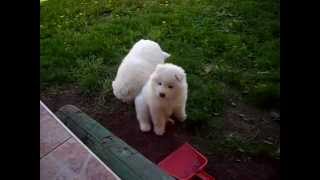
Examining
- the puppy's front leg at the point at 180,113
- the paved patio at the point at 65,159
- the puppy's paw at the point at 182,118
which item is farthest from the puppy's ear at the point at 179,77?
the paved patio at the point at 65,159

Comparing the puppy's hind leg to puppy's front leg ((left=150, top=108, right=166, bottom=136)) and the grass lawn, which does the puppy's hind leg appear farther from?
the grass lawn

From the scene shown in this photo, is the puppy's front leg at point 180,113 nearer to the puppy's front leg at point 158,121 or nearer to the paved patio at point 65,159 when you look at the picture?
the puppy's front leg at point 158,121

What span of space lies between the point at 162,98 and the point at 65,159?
1068mm

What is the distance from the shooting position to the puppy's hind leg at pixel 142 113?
347 cm

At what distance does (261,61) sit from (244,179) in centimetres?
161

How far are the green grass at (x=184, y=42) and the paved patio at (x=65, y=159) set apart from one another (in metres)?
1.29

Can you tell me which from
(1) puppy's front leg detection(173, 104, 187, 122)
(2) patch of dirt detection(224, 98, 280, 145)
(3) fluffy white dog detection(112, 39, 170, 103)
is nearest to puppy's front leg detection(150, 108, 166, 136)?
(1) puppy's front leg detection(173, 104, 187, 122)

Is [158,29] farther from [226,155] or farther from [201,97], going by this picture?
[226,155]

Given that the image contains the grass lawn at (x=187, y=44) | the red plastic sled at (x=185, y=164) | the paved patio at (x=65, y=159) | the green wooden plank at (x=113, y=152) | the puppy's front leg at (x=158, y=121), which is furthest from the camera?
the grass lawn at (x=187, y=44)

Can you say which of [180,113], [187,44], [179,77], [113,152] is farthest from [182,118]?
[187,44]

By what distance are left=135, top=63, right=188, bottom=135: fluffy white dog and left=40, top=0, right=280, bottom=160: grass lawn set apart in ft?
0.80

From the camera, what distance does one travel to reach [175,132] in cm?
352
